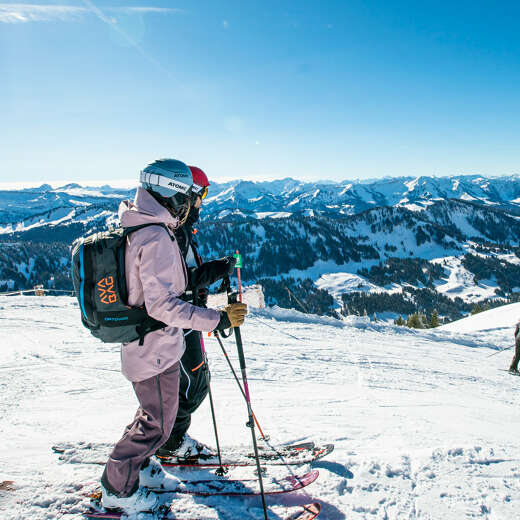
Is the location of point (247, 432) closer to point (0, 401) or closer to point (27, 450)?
point (27, 450)

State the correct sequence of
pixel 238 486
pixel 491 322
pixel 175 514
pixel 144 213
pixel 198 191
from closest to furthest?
pixel 144 213
pixel 175 514
pixel 238 486
pixel 198 191
pixel 491 322

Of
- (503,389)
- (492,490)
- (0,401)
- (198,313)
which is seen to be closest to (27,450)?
(0,401)

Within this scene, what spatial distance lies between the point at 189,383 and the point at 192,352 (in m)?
0.28

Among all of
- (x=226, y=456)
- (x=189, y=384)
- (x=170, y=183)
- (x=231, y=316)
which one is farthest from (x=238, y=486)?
(x=170, y=183)

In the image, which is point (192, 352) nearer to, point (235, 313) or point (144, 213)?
point (235, 313)

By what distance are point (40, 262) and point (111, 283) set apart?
636ft

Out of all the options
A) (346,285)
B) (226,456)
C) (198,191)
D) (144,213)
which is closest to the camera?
(144,213)

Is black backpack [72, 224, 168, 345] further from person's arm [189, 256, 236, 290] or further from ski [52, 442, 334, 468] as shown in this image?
ski [52, 442, 334, 468]

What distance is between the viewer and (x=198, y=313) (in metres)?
2.46

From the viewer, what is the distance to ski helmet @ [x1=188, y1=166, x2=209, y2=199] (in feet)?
11.1

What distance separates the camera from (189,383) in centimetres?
318

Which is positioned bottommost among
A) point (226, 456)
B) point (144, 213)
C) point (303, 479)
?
point (226, 456)

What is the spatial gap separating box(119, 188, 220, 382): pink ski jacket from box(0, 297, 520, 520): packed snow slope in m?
1.27

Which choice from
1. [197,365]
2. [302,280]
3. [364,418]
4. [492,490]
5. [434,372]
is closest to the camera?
[492,490]
